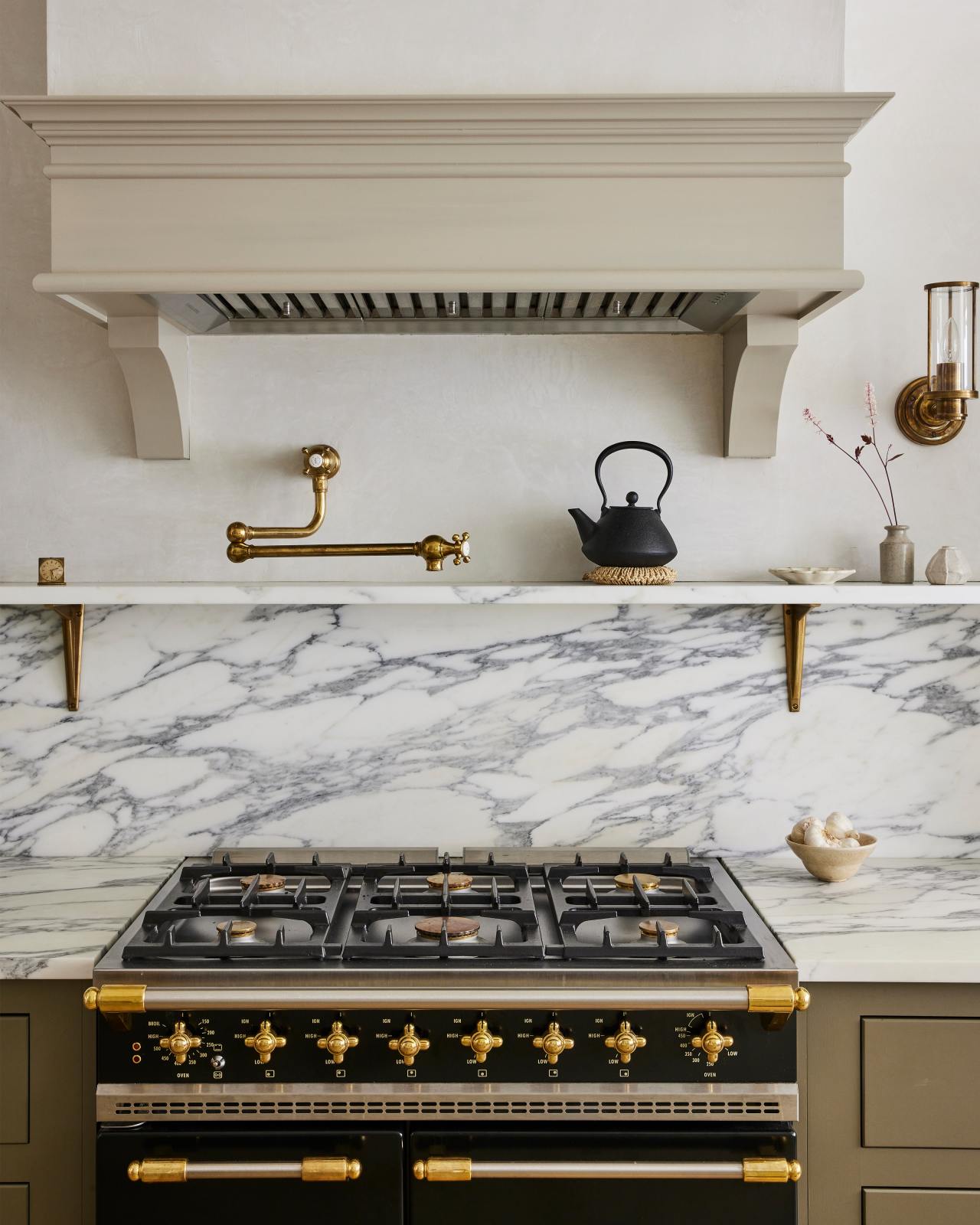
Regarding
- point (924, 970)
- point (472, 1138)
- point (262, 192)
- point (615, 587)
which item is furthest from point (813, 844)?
point (262, 192)

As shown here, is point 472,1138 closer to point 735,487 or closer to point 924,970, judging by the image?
point 924,970

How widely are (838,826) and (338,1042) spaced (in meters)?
1.00

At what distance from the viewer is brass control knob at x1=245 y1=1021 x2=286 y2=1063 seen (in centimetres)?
152

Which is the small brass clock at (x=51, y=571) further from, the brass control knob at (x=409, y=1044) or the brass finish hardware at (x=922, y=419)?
the brass finish hardware at (x=922, y=419)

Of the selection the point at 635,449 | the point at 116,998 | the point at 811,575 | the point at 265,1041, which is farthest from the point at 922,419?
the point at 116,998

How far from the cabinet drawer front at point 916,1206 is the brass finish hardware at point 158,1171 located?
1021 millimetres

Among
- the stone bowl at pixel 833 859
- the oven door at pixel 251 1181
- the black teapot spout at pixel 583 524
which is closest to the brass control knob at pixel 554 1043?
the oven door at pixel 251 1181

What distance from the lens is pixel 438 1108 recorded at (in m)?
1.54

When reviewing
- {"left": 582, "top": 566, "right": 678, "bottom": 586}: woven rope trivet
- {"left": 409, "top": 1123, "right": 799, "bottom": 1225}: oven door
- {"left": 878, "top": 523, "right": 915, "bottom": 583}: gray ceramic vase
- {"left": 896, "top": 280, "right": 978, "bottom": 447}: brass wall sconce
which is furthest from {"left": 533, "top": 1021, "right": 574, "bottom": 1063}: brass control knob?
{"left": 896, "top": 280, "right": 978, "bottom": 447}: brass wall sconce

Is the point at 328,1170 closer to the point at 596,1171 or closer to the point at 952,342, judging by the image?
the point at 596,1171

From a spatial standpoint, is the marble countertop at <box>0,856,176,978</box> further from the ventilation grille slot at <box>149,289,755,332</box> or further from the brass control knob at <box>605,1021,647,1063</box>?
the ventilation grille slot at <box>149,289,755,332</box>

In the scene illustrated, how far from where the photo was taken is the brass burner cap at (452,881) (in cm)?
188

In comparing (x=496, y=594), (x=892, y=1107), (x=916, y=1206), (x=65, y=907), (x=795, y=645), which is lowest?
(x=916, y=1206)

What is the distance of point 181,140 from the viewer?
1657 millimetres
